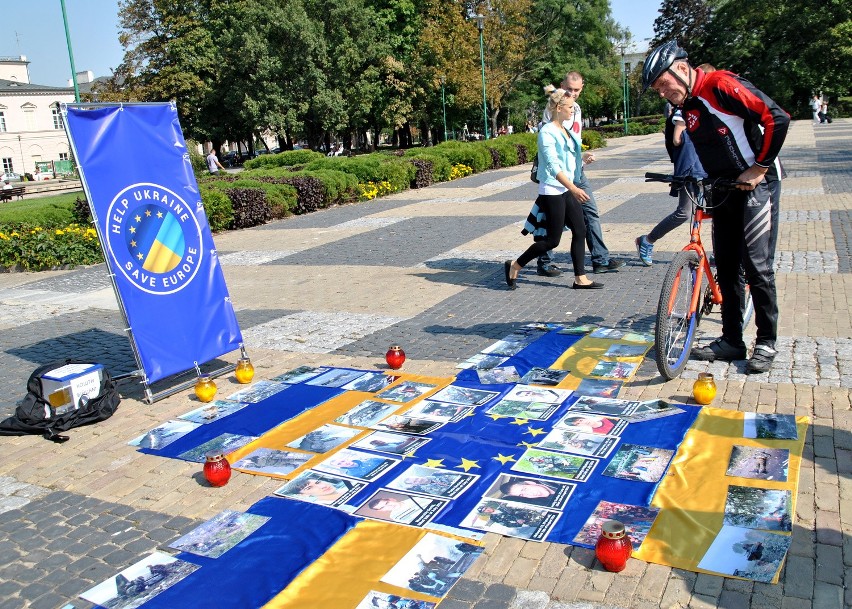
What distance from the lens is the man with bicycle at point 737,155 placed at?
4.47m

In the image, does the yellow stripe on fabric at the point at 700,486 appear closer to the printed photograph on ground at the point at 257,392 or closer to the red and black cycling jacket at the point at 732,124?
the red and black cycling jacket at the point at 732,124

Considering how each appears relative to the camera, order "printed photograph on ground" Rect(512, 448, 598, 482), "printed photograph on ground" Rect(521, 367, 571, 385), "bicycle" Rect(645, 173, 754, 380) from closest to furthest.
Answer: "printed photograph on ground" Rect(512, 448, 598, 482) → "bicycle" Rect(645, 173, 754, 380) → "printed photograph on ground" Rect(521, 367, 571, 385)

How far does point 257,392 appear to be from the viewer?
5398mm

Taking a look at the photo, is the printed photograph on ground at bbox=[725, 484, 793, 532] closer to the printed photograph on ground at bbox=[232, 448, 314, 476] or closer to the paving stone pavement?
the paving stone pavement

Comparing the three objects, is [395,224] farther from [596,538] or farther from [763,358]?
[596,538]

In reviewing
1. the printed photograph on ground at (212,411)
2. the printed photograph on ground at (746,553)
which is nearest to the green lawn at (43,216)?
the printed photograph on ground at (212,411)

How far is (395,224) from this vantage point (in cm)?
1389

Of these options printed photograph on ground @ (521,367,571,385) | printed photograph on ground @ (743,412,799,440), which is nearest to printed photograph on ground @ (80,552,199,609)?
printed photograph on ground @ (521,367,571,385)

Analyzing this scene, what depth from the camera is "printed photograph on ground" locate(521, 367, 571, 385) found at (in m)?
5.07

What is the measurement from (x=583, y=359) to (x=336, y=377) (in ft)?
6.01

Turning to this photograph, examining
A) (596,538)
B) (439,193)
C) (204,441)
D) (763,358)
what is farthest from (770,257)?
(439,193)

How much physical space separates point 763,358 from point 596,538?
248 cm

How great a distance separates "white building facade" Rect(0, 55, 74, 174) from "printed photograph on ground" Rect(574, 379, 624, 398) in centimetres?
7395

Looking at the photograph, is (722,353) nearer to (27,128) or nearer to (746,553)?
(746,553)
